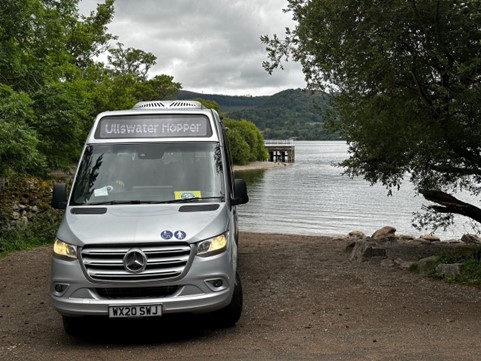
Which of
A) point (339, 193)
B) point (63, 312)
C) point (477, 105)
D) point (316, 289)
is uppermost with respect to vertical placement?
point (477, 105)

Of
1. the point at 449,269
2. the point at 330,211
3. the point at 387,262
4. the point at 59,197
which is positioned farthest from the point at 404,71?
the point at 330,211

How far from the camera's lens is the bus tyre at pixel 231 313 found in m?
7.08

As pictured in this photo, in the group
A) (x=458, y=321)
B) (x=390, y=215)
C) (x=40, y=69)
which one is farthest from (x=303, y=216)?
(x=458, y=321)

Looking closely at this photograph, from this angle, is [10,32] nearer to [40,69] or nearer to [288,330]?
[40,69]

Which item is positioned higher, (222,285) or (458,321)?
(222,285)

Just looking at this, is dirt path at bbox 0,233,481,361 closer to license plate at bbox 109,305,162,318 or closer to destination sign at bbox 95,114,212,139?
license plate at bbox 109,305,162,318

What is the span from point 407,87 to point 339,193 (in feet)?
153

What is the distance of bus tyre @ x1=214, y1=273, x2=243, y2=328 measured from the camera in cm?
708

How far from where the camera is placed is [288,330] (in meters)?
7.22

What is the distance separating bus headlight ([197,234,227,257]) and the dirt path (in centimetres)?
115

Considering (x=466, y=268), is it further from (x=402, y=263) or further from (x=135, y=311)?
(x=135, y=311)

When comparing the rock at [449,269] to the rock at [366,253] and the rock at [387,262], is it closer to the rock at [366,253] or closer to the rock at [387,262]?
the rock at [387,262]

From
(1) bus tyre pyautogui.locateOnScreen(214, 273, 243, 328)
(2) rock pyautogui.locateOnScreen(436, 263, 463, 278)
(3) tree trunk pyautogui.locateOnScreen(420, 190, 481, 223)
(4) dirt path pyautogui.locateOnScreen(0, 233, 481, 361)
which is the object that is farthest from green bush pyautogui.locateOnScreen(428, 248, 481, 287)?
(1) bus tyre pyautogui.locateOnScreen(214, 273, 243, 328)

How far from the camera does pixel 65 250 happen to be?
21.1ft
